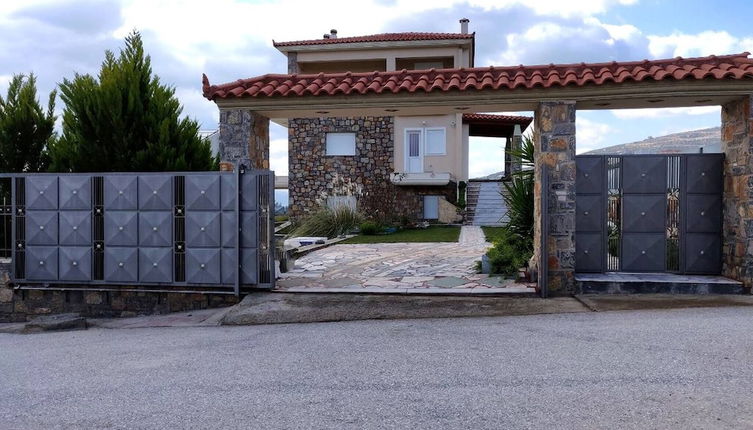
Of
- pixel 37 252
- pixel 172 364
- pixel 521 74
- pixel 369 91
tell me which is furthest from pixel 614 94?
pixel 37 252

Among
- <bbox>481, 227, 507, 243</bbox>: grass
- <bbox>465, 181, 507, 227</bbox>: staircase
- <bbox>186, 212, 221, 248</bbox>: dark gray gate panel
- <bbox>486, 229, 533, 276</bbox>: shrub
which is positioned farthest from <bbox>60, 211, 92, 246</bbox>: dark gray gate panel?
<bbox>465, 181, 507, 227</bbox>: staircase

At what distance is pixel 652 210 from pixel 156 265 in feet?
24.9

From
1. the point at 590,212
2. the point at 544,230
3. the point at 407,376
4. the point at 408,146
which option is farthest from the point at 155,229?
the point at 408,146

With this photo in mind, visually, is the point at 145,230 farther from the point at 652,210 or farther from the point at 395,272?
the point at 652,210

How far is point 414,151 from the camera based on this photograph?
81.9 ft

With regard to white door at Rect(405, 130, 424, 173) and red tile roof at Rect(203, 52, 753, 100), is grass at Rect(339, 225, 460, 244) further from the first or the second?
red tile roof at Rect(203, 52, 753, 100)

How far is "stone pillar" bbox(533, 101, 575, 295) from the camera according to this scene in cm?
872

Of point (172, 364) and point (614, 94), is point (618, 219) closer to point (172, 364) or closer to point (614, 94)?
point (614, 94)

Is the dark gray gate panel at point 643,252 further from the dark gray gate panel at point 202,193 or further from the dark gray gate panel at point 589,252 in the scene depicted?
the dark gray gate panel at point 202,193

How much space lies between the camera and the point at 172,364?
586cm

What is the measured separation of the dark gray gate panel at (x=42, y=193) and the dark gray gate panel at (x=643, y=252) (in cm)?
897

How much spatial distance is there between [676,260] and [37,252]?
10.1m

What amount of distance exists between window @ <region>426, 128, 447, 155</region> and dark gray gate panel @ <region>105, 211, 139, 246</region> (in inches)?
658

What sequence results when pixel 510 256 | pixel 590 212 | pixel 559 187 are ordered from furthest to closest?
1. pixel 510 256
2. pixel 590 212
3. pixel 559 187
